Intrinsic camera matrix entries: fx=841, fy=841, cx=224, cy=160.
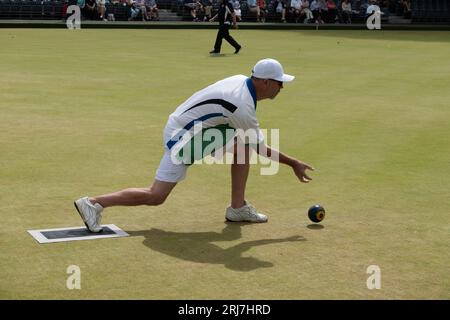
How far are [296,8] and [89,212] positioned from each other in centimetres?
3852

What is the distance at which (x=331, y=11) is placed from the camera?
45.1 m

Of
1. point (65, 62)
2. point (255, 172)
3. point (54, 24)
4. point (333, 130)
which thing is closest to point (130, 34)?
point (54, 24)

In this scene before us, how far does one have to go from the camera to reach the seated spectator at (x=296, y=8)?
44750 mm

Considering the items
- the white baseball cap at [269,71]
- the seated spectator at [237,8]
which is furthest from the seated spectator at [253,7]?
the white baseball cap at [269,71]

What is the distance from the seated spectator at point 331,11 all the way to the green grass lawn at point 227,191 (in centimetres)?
2422

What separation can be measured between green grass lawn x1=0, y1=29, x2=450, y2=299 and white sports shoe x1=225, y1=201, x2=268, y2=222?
0.14 meters

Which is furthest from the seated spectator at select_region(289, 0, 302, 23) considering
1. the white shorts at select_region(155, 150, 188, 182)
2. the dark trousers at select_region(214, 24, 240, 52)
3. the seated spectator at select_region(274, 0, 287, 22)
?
the white shorts at select_region(155, 150, 188, 182)

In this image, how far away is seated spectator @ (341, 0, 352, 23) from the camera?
→ 44906 mm

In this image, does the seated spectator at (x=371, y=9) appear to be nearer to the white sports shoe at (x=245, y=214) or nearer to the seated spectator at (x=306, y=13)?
the seated spectator at (x=306, y=13)

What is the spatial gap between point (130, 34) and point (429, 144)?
25.3m

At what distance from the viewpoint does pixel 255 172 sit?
10.7 m

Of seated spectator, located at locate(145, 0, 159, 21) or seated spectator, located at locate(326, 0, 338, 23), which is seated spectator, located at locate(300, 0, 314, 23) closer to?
seated spectator, located at locate(326, 0, 338, 23)

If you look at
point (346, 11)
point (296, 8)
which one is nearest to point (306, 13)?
point (296, 8)

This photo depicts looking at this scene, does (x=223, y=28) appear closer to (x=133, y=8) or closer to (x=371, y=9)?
(x=133, y=8)
